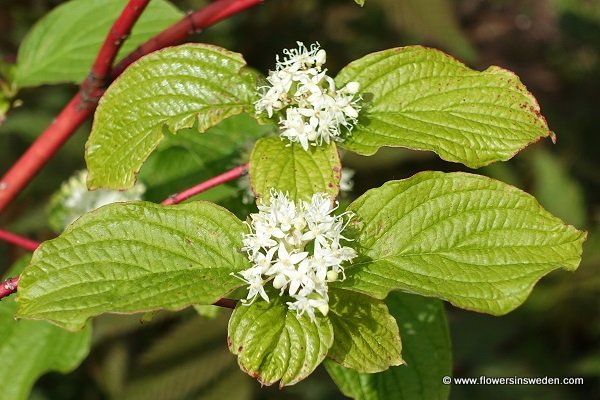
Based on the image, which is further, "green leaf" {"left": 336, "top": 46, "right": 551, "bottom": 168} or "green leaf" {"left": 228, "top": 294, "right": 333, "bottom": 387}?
"green leaf" {"left": 336, "top": 46, "right": 551, "bottom": 168}

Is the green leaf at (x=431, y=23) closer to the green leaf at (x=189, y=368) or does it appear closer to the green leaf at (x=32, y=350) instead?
the green leaf at (x=189, y=368)

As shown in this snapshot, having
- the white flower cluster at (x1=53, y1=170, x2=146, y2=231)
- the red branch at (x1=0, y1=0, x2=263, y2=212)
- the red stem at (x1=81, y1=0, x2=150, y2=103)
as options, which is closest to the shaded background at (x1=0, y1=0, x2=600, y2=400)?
the white flower cluster at (x1=53, y1=170, x2=146, y2=231)

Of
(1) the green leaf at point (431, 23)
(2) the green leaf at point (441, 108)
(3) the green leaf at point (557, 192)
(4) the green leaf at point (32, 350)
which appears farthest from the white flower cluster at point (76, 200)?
(3) the green leaf at point (557, 192)

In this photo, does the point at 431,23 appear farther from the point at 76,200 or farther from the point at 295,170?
the point at 295,170

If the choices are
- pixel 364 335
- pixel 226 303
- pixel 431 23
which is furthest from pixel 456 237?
pixel 431 23

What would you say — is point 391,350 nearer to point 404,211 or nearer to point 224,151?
point 404,211

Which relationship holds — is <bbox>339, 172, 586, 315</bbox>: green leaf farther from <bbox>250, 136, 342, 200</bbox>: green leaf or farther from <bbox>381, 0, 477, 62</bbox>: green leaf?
<bbox>381, 0, 477, 62</bbox>: green leaf
